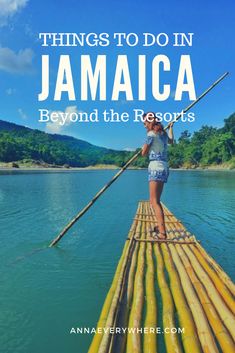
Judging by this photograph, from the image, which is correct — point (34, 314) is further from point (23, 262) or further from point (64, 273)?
point (23, 262)

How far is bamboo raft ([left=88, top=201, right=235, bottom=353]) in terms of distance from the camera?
4.64 meters

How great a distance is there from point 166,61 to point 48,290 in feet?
33.6

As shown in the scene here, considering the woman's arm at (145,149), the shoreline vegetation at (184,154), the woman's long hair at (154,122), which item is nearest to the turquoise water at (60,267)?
the woman's arm at (145,149)

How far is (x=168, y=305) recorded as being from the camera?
5.86 metres

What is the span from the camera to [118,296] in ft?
19.4

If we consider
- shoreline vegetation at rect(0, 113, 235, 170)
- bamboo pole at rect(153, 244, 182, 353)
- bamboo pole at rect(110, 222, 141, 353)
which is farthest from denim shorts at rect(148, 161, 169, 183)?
shoreline vegetation at rect(0, 113, 235, 170)

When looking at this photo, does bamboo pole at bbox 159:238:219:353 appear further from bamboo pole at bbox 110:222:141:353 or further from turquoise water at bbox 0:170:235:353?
turquoise water at bbox 0:170:235:353

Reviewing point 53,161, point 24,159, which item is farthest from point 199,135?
point 24,159

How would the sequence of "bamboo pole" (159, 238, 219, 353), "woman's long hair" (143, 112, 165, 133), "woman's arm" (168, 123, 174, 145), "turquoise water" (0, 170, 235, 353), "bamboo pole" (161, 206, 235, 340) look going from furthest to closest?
1. "woman's arm" (168, 123, 174, 145)
2. "woman's long hair" (143, 112, 165, 133)
3. "turquoise water" (0, 170, 235, 353)
4. "bamboo pole" (161, 206, 235, 340)
5. "bamboo pole" (159, 238, 219, 353)

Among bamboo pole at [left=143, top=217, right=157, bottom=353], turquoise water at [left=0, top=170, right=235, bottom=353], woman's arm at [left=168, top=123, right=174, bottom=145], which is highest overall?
woman's arm at [left=168, top=123, right=174, bottom=145]

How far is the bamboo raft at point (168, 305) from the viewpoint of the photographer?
4.64 m

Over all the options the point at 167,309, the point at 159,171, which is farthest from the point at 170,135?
the point at 167,309

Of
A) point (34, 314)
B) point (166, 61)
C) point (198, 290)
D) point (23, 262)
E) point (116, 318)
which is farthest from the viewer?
point (166, 61)

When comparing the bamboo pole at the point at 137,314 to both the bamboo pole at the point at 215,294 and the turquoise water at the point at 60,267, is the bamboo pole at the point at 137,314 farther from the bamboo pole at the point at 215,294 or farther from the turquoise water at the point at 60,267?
the bamboo pole at the point at 215,294
